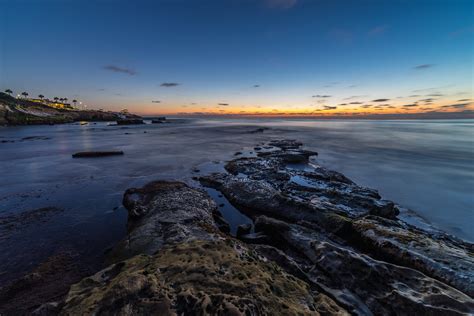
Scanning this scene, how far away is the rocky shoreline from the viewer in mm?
2924

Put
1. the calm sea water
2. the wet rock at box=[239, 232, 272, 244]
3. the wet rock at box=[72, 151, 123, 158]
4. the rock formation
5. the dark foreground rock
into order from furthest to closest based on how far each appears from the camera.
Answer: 1. the wet rock at box=[72, 151, 123, 158]
2. the wet rock at box=[239, 232, 272, 244]
3. the calm sea water
4. the rock formation
5. the dark foreground rock

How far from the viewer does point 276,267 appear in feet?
13.6

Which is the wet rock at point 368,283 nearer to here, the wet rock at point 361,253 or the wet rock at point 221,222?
the wet rock at point 361,253

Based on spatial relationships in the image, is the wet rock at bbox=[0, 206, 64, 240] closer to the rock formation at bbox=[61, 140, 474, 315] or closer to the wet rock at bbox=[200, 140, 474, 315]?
the rock formation at bbox=[61, 140, 474, 315]

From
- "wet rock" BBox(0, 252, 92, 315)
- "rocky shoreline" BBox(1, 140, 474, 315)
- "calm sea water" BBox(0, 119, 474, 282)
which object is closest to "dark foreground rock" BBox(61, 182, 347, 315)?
"rocky shoreline" BBox(1, 140, 474, 315)

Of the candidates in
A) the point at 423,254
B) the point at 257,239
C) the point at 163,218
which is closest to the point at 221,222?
the point at 257,239

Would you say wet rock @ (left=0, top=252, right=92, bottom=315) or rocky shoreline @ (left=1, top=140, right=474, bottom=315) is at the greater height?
rocky shoreline @ (left=1, top=140, right=474, bottom=315)

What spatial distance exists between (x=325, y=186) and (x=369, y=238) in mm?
5483

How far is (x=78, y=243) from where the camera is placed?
601 cm

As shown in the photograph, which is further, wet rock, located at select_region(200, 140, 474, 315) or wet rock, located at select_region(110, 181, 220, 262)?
wet rock, located at select_region(110, 181, 220, 262)

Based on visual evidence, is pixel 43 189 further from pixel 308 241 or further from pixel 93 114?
pixel 93 114

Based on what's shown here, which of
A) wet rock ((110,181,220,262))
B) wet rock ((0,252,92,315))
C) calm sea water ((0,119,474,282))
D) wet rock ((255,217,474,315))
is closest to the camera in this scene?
wet rock ((255,217,474,315))

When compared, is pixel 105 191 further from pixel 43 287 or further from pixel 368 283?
pixel 368 283

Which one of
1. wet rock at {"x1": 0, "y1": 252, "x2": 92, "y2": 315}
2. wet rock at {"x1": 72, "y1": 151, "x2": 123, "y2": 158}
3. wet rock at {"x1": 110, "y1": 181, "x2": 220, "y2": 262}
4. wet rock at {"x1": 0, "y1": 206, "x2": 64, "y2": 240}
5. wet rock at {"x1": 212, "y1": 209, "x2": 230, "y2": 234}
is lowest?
wet rock at {"x1": 212, "y1": 209, "x2": 230, "y2": 234}
